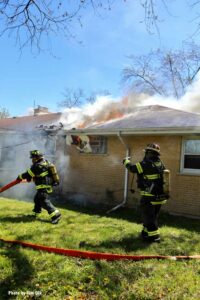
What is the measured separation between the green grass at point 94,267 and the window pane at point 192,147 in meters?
2.66

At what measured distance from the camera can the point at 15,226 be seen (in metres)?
7.40

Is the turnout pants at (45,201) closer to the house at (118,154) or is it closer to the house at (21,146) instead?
the house at (118,154)

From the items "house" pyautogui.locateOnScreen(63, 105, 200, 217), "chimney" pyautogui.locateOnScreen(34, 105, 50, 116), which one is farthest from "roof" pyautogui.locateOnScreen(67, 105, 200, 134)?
"chimney" pyautogui.locateOnScreen(34, 105, 50, 116)

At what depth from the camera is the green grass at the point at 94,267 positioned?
443 cm

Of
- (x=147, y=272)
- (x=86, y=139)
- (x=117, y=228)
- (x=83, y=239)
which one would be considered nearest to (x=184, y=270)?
(x=147, y=272)

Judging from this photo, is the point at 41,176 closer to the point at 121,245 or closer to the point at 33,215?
the point at 33,215

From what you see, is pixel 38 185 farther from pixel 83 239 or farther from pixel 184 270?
pixel 184 270

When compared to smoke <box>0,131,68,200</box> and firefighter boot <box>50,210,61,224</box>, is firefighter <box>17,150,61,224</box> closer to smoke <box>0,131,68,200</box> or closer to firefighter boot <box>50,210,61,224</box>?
firefighter boot <box>50,210,61,224</box>

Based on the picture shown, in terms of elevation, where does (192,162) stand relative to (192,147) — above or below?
below

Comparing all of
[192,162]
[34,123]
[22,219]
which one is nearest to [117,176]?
[192,162]

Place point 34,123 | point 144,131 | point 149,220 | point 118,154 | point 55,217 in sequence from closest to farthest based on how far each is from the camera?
point 149,220, point 55,217, point 144,131, point 118,154, point 34,123

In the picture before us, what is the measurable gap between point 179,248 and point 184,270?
43.6 inches

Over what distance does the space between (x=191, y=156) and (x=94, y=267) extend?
5.75 meters

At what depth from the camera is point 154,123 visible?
1102cm
